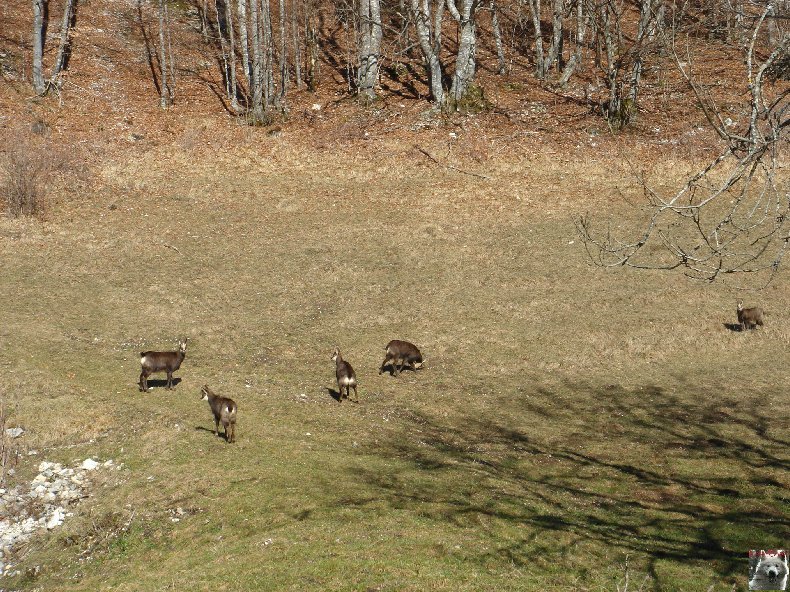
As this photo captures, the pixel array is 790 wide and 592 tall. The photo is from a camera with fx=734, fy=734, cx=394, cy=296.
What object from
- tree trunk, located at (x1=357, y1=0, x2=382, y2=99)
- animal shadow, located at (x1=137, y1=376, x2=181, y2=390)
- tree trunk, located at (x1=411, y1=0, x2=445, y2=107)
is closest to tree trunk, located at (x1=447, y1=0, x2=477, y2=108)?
tree trunk, located at (x1=411, y1=0, x2=445, y2=107)

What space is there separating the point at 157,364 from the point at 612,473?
43.0ft

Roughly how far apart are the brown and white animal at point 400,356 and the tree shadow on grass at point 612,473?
3.66 metres

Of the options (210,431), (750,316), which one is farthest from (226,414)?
(750,316)

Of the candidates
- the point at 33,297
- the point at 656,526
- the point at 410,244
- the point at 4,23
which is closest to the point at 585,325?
the point at 410,244

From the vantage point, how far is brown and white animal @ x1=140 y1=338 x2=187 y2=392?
2153cm

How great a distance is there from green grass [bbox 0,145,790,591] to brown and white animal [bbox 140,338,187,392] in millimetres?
551

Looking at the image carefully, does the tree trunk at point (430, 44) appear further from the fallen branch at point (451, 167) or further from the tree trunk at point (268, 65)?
the tree trunk at point (268, 65)

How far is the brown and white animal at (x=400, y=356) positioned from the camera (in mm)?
24594

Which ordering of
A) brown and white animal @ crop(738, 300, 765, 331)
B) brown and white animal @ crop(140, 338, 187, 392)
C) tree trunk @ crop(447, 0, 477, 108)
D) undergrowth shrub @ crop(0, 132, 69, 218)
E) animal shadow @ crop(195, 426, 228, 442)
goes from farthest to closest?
tree trunk @ crop(447, 0, 477, 108) → undergrowth shrub @ crop(0, 132, 69, 218) → brown and white animal @ crop(738, 300, 765, 331) → brown and white animal @ crop(140, 338, 187, 392) → animal shadow @ crop(195, 426, 228, 442)

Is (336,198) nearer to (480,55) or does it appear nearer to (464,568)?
(480,55)

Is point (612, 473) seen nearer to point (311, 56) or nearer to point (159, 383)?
point (159, 383)

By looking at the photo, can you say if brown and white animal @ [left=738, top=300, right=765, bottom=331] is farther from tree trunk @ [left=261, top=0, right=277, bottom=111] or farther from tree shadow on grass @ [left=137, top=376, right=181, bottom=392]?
tree trunk @ [left=261, top=0, right=277, bottom=111]

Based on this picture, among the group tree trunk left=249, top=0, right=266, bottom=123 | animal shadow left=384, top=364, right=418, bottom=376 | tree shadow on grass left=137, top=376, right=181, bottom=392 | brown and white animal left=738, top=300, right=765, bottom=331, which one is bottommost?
animal shadow left=384, top=364, right=418, bottom=376

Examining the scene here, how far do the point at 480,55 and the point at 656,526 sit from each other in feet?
173
